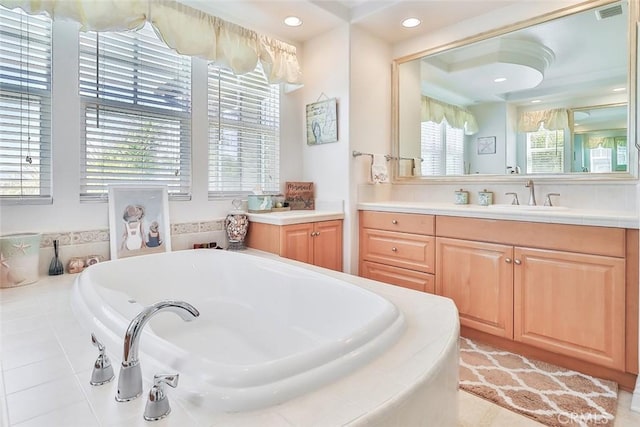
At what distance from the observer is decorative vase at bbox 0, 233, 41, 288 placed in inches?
68.9

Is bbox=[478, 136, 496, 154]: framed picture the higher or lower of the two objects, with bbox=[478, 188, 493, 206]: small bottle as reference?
higher

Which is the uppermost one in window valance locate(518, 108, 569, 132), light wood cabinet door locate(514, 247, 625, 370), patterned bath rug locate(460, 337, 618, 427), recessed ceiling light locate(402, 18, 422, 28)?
recessed ceiling light locate(402, 18, 422, 28)

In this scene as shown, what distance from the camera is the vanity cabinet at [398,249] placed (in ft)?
8.12

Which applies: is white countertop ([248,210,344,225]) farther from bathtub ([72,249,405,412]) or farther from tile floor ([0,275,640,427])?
tile floor ([0,275,640,427])

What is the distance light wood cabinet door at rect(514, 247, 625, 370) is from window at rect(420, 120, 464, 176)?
1.05 m

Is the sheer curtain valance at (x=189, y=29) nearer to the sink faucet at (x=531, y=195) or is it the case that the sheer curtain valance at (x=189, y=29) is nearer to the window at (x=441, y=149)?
the window at (x=441, y=149)

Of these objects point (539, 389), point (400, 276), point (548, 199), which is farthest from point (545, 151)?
point (539, 389)

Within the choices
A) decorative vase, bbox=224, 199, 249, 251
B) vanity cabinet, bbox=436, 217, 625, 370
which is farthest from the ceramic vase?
vanity cabinet, bbox=436, 217, 625, 370

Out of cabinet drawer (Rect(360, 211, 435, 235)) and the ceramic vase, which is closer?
cabinet drawer (Rect(360, 211, 435, 235))

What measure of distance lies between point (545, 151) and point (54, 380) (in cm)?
282

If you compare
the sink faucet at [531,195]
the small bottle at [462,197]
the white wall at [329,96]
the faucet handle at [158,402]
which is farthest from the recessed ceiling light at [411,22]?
the faucet handle at [158,402]

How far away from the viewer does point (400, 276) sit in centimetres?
264

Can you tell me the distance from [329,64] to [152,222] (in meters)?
1.88

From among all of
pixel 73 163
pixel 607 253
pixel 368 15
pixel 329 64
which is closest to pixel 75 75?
pixel 73 163
